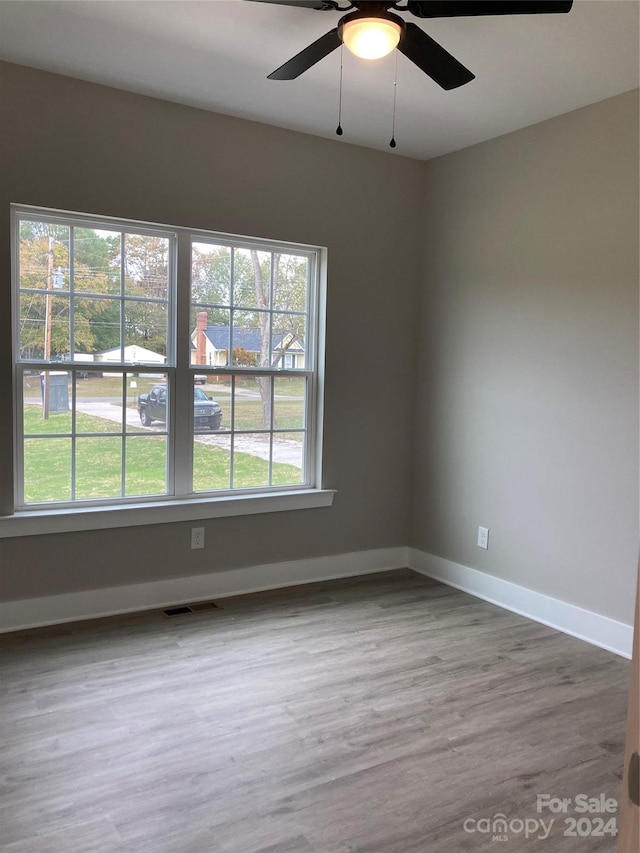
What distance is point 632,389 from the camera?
3.17m

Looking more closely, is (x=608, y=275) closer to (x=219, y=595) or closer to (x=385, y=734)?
(x=385, y=734)

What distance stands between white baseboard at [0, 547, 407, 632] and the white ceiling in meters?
2.58

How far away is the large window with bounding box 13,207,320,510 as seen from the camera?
11.0 ft

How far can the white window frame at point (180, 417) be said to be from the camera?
A: 3.27 metres

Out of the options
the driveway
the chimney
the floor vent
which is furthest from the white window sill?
the chimney

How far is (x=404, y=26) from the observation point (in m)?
2.14

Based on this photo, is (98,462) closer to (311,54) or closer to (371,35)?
(311,54)

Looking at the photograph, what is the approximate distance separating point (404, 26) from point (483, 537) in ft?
9.22

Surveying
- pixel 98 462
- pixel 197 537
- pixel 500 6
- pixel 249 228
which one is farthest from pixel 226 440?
pixel 500 6

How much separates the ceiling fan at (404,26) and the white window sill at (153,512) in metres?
2.28

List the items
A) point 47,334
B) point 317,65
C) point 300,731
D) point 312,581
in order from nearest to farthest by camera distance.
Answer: point 300,731 < point 317,65 < point 47,334 < point 312,581

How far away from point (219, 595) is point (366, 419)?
56.9 inches

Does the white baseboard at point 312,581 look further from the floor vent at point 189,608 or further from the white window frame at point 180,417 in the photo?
the white window frame at point 180,417

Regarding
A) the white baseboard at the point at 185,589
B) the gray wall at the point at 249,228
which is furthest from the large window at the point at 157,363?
the white baseboard at the point at 185,589
